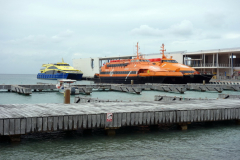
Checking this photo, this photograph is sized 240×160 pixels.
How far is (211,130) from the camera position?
727 inches

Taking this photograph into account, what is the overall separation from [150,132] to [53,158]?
6614 millimetres

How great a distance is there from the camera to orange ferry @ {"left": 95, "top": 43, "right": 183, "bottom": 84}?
6028 cm

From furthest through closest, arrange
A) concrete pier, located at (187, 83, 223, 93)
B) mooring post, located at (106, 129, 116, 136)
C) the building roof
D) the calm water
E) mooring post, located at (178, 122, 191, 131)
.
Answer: the building roof
concrete pier, located at (187, 83, 223, 93)
mooring post, located at (178, 122, 191, 131)
mooring post, located at (106, 129, 116, 136)
the calm water

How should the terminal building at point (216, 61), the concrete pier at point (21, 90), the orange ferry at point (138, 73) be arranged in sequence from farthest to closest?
the terminal building at point (216, 61) < the orange ferry at point (138, 73) < the concrete pier at point (21, 90)

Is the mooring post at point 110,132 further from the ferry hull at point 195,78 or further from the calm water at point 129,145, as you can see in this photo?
the ferry hull at point 195,78

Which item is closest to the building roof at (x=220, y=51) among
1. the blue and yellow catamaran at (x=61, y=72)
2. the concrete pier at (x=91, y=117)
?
the blue and yellow catamaran at (x=61, y=72)

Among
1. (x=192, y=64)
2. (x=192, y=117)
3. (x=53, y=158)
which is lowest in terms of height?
(x=53, y=158)

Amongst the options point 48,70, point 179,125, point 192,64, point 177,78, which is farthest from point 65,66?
point 179,125

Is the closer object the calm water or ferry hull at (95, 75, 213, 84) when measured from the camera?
the calm water

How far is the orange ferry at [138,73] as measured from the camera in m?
60.3

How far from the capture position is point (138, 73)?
210 ft

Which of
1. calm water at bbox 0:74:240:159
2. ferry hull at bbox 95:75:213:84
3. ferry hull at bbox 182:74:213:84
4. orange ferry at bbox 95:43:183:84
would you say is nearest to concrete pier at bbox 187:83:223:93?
ferry hull at bbox 95:75:213:84

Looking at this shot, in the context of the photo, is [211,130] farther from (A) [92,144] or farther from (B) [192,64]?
(B) [192,64]

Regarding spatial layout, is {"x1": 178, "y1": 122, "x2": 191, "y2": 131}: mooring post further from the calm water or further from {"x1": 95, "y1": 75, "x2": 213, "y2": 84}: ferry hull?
{"x1": 95, "y1": 75, "x2": 213, "y2": 84}: ferry hull
